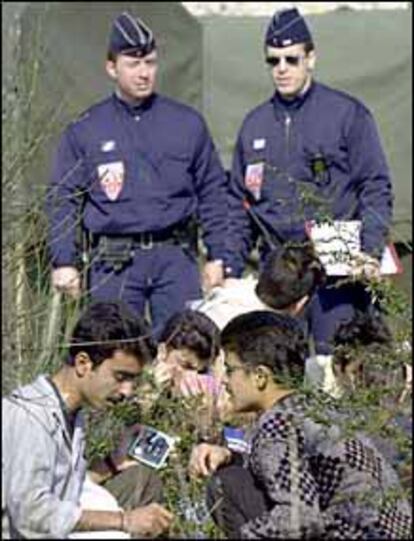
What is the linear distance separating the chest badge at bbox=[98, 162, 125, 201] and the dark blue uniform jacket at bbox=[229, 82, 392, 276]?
54 centimetres

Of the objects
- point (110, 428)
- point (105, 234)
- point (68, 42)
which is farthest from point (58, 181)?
point (68, 42)

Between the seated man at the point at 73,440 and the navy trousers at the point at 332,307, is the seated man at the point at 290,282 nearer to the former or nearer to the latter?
the navy trousers at the point at 332,307

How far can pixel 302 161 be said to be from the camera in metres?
8.84

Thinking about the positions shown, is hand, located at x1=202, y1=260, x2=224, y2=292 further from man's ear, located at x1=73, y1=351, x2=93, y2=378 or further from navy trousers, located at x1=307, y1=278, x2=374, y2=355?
man's ear, located at x1=73, y1=351, x2=93, y2=378

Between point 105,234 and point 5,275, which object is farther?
point 105,234

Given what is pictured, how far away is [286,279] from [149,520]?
287 cm

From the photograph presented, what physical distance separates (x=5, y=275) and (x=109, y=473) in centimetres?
152

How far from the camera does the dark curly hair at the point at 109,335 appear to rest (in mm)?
6199

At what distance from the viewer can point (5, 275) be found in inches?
205

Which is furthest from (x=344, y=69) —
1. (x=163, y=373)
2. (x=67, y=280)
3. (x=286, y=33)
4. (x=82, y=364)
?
(x=82, y=364)

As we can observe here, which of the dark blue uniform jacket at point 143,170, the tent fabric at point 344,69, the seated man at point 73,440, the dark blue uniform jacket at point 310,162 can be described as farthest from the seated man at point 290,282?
the tent fabric at point 344,69

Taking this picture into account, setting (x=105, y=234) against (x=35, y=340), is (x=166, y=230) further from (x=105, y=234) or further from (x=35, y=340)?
(x=35, y=340)

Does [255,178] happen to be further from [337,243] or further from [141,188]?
[337,243]

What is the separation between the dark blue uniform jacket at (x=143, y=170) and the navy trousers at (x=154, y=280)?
14 centimetres
